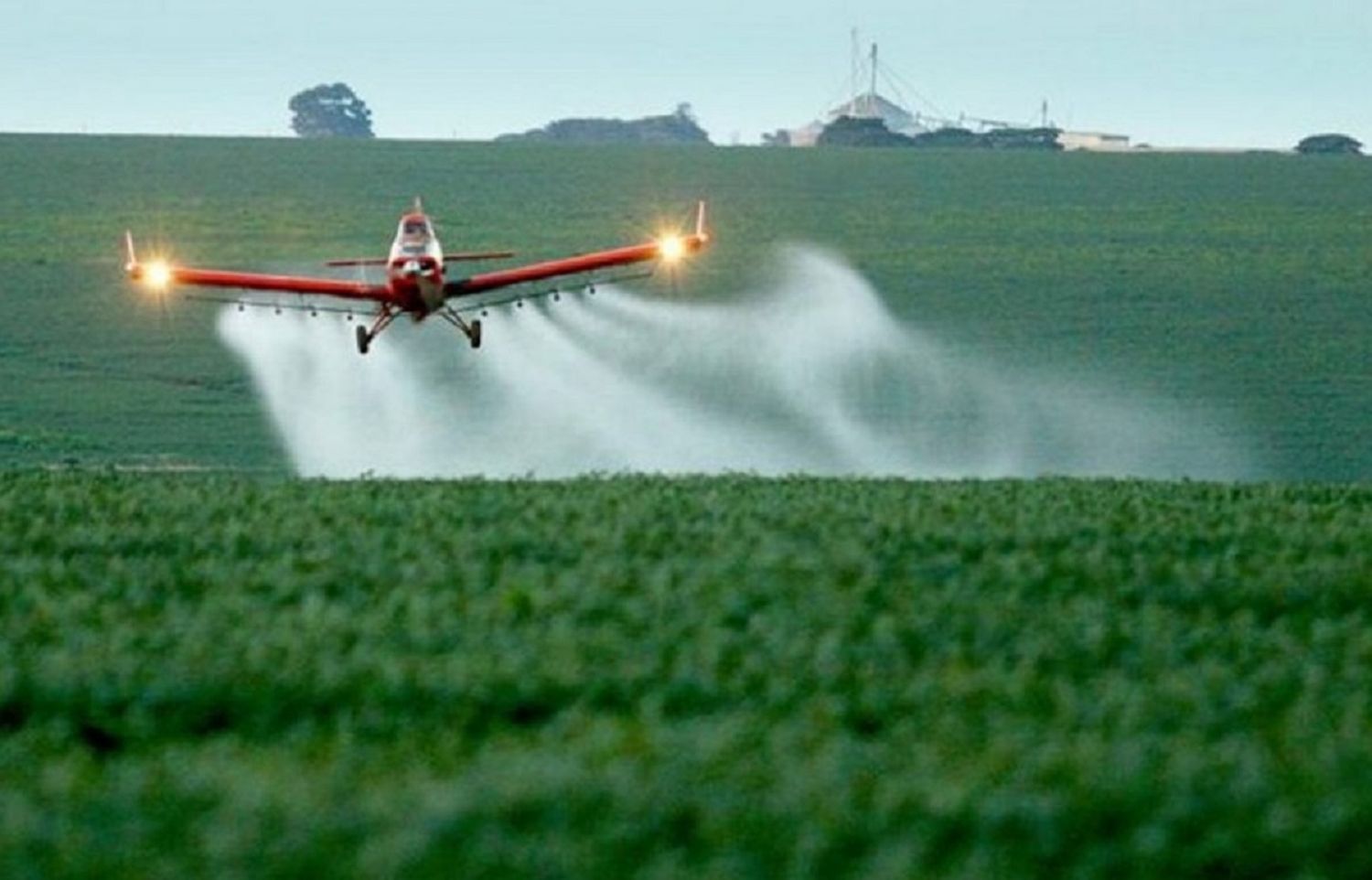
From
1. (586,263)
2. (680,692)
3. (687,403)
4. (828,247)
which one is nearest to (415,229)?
(586,263)

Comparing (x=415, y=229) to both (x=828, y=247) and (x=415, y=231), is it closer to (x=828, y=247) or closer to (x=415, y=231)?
(x=415, y=231)

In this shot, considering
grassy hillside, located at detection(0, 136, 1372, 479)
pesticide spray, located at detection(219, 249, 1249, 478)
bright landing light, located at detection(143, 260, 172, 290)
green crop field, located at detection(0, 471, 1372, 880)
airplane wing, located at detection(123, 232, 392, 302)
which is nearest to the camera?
green crop field, located at detection(0, 471, 1372, 880)

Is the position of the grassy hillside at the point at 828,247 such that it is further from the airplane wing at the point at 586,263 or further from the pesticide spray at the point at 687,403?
the airplane wing at the point at 586,263

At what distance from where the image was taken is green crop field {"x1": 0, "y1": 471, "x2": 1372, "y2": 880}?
1795 centimetres

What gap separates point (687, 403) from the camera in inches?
3465

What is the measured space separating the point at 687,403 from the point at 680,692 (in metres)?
65.1

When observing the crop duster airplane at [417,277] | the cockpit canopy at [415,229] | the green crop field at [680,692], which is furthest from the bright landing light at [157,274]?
the green crop field at [680,692]

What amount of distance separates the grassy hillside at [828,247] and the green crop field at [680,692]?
41.6 meters

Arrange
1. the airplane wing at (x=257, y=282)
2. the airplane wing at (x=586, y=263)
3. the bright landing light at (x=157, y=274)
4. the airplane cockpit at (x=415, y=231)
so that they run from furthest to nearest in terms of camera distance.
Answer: the bright landing light at (x=157, y=274), the airplane wing at (x=257, y=282), the airplane wing at (x=586, y=263), the airplane cockpit at (x=415, y=231)

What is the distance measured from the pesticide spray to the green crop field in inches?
1320

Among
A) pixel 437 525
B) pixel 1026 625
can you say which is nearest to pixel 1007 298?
pixel 437 525

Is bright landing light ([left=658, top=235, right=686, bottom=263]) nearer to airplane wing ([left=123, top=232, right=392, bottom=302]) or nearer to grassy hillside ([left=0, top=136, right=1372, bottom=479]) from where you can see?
airplane wing ([left=123, top=232, right=392, bottom=302])

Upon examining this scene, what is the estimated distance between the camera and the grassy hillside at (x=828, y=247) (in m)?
86.5

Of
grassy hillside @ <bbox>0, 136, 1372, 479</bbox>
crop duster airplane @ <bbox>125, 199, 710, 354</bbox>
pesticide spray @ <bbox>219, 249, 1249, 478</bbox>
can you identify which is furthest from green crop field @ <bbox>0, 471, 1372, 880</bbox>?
grassy hillside @ <bbox>0, 136, 1372, 479</bbox>
